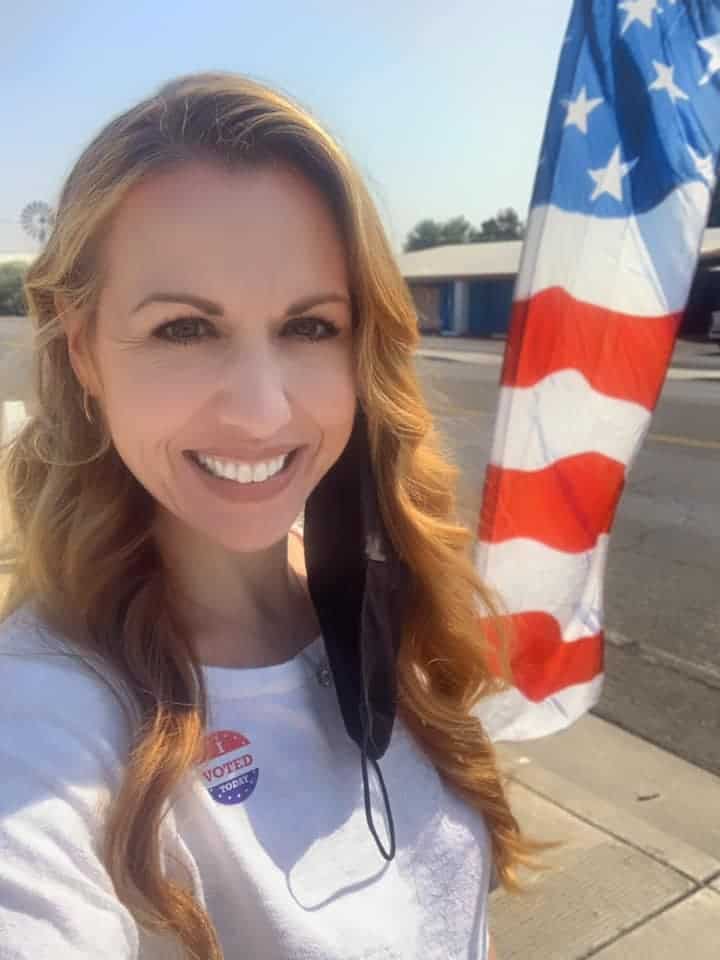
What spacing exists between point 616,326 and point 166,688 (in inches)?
64.6

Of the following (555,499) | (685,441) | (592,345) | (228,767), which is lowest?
(685,441)

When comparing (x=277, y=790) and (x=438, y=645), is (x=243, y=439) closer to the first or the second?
(x=277, y=790)

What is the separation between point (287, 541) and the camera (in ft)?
5.32

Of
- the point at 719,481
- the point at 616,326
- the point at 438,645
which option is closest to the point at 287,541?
the point at 438,645

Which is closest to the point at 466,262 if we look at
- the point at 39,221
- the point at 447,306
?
the point at 447,306

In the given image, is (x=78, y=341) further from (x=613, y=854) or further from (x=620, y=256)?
(x=613, y=854)

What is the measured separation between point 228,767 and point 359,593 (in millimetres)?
391

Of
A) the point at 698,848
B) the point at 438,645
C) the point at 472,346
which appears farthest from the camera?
the point at 472,346

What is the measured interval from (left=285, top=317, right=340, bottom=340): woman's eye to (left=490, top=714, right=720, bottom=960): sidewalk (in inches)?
77.5

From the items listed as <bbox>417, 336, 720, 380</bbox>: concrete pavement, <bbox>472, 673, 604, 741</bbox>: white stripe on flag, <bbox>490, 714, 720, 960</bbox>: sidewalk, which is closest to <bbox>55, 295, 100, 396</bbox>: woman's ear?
<bbox>472, 673, 604, 741</bbox>: white stripe on flag

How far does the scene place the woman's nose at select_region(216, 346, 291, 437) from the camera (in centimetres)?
116

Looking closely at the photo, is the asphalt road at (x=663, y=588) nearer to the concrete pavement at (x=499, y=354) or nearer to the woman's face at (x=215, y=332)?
the woman's face at (x=215, y=332)

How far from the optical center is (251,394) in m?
1.16

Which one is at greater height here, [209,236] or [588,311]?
[209,236]
